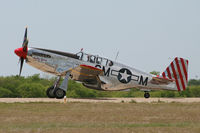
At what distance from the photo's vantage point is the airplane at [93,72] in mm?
20266

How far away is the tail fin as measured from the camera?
2503 centimetres

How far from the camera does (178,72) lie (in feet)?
82.4

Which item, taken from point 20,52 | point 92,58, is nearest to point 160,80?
point 92,58

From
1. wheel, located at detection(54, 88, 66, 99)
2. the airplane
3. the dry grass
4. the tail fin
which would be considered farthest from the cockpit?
the dry grass

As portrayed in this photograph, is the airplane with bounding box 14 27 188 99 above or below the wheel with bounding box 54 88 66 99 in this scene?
above

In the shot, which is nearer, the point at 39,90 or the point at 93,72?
the point at 93,72

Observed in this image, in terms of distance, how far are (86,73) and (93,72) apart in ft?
1.63

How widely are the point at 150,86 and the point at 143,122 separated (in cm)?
1328

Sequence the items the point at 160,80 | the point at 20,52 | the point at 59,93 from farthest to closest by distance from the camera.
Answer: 1. the point at 160,80
2. the point at 20,52
3. the point at 59,93

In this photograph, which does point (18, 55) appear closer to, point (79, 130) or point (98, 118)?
point (98, 118)

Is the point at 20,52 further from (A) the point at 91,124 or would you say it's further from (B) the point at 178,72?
(B) the point at 178,72

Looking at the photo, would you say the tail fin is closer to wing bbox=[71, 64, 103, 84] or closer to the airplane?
the airplane

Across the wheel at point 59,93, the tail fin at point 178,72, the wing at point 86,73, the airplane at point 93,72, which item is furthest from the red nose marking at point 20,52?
the tail fin at point 178,72

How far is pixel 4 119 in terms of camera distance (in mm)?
11273
